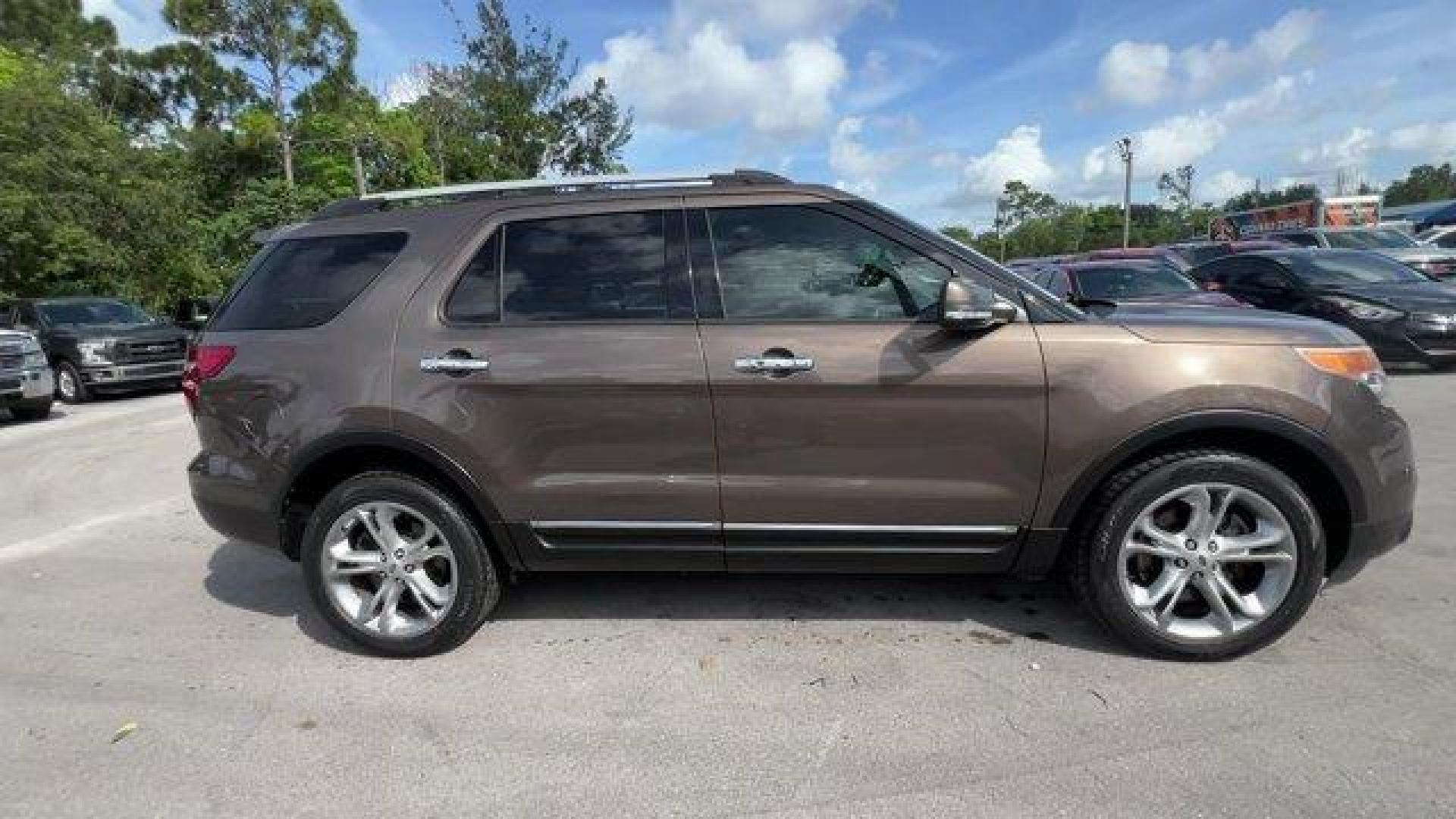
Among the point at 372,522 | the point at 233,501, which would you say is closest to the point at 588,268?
the point at 372,522

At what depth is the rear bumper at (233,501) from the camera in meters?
3.81

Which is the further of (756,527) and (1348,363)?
(756,527)

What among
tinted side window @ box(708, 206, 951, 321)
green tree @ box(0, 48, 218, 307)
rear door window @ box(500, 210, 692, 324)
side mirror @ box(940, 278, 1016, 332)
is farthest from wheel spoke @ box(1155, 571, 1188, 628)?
green tree @ box(0, 48, 218, 307)

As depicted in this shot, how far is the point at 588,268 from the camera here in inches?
141

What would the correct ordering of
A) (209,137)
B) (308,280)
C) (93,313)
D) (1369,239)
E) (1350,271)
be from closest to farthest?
1. (308,280)
2. (1350,271)
3. (93,313)
4. (1369,239)
5. (209,137)

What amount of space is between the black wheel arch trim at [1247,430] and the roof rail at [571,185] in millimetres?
1633

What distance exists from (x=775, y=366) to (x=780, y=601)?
1.28m

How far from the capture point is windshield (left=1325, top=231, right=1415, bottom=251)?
1841cm

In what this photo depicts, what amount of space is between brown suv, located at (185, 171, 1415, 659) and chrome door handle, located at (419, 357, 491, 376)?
11mm

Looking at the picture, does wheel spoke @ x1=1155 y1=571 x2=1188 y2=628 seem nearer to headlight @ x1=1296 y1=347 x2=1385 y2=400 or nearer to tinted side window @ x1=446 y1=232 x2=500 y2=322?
headlight @ x1=1296 y1=347 x2=1385 y2=400

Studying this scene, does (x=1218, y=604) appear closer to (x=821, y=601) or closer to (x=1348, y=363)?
(x=1348, y=363)

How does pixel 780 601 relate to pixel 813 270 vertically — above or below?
below

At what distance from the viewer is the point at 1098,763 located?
2.76 metres

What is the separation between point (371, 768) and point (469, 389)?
1394 millimetres
